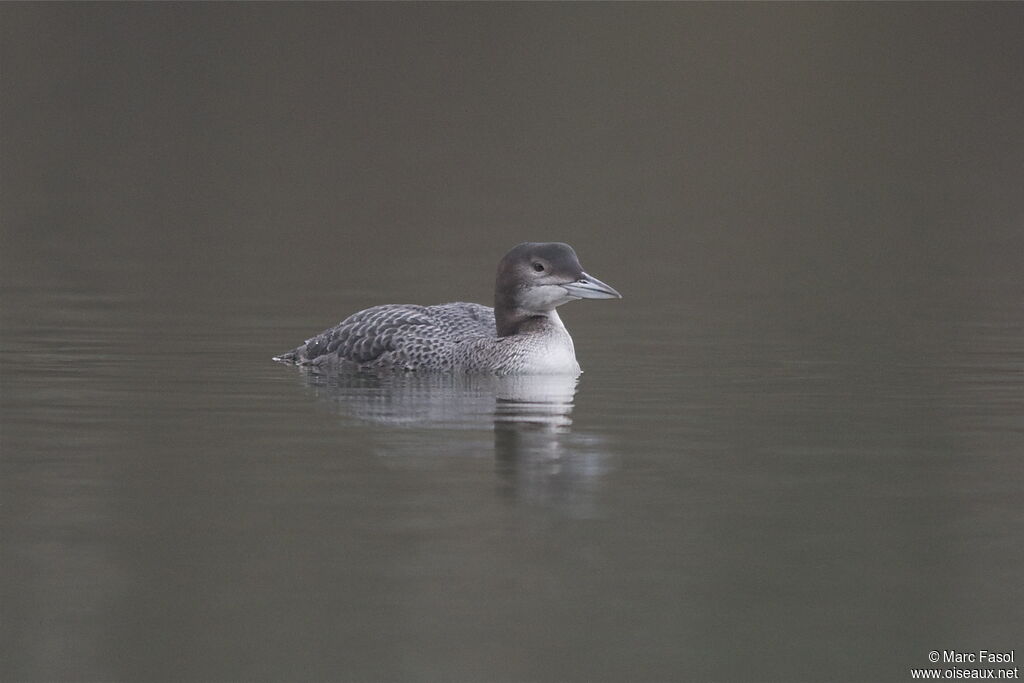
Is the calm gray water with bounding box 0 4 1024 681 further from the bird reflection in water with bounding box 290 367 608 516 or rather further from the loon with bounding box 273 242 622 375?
the loon with bounding box 273 242 622 375

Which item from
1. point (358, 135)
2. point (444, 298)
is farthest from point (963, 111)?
point (444, 298)

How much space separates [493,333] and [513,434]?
9.91ft

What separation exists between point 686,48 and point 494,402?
213 feet

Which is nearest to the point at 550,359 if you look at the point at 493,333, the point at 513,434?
the point at 493,333

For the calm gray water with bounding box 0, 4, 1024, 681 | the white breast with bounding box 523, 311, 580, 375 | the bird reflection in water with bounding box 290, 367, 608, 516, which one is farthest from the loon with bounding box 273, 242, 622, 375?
the calm gray water with bounding box 0, 4, 1024, 681

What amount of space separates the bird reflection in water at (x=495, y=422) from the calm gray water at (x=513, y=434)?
0.13 feet

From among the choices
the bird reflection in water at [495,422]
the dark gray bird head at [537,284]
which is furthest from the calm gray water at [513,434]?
the dark gray bird head at [537,284]

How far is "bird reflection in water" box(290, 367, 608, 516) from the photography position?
33.6 ft

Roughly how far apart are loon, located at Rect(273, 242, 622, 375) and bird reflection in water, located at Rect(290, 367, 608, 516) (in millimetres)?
103

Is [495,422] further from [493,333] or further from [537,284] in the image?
[493,333]

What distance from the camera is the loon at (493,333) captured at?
1395 centimetres

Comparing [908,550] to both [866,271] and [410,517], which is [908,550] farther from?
[866,271]

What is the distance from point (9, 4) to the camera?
76.6m

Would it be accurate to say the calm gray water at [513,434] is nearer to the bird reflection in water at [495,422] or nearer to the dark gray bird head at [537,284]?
the bird reflection in water at [495,422]
